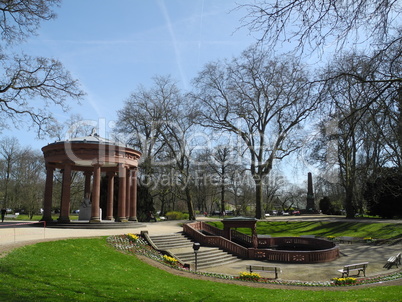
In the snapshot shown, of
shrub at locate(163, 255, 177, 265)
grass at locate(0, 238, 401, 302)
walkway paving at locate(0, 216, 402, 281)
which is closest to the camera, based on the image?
grass at locate(0, 238, 401, 302)

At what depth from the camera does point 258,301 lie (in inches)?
384

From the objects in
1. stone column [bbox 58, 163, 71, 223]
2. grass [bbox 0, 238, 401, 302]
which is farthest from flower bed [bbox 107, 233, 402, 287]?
stone column [bbox 58, 163, 71, 223]

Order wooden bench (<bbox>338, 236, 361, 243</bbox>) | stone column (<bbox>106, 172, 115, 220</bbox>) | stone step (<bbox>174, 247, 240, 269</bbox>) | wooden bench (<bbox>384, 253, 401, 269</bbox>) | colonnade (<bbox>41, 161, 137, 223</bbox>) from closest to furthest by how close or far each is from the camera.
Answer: wooden bench (<bbox>384, 253, 401, 269</bbox>) → stone step (<bbox>174, 247, 240, 269</bbox>) → colonnade (<bbox>41, 161, 137, 223</bbox>) → wooden bench (<bbox>338, 236, 361, 243</bbox>) → stone column (<bbox>106, 172, 115, 220</bbox>)

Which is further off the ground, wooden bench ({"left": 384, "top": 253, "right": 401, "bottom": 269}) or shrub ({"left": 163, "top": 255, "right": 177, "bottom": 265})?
shrub ({"left": 163, "top": 255, "right": 177, "bottom": 265})

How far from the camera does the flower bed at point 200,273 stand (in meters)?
14.4

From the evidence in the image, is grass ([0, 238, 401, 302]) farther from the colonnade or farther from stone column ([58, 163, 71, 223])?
stone column ([58, 163, 71, 223])

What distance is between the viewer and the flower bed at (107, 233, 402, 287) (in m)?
14.4

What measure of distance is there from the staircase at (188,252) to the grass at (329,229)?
1273 centimetres

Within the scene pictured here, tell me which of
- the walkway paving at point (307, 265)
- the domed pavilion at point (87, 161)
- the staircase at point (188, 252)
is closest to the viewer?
the walkway paving at point (307, 265)

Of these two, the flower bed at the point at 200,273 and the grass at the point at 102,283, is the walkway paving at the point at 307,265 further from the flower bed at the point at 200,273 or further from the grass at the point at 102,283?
the grass at the point at 102,283

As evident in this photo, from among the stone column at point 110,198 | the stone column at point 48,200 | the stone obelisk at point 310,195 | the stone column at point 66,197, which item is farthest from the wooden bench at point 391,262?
the stone obelisk at point 310,195

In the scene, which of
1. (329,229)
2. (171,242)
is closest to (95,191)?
(171,242)

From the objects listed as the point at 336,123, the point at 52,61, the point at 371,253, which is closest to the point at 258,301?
the point at 336,123

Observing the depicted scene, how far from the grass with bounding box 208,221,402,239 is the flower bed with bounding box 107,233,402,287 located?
49.6 ft
